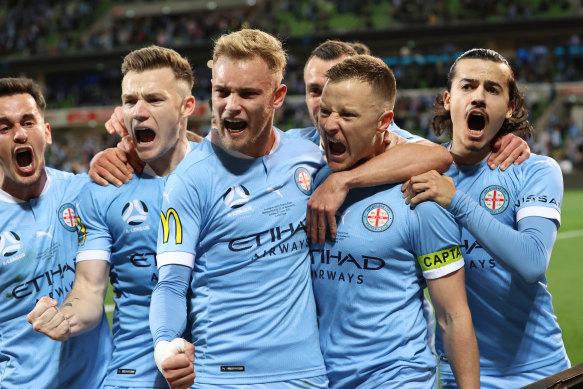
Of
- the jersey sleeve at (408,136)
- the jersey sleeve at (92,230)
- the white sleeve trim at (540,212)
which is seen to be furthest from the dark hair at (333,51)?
the jersey sleeve at (92,230)

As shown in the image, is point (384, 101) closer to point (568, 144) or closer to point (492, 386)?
point (492, 386)

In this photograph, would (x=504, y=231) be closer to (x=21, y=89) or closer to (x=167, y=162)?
(x=167, y=162)

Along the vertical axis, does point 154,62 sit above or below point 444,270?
above

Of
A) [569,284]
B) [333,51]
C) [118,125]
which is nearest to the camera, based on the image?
[118,125]

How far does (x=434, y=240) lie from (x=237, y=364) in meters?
1.14

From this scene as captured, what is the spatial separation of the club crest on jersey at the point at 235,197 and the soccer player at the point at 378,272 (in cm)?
48

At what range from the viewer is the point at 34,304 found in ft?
12.5

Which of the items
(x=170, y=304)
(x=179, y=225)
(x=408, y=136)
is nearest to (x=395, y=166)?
(x=408, y=136)

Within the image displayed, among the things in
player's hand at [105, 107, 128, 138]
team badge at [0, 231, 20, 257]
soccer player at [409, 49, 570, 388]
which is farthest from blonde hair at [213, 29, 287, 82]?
team badge at [0, 231, 20, 257]

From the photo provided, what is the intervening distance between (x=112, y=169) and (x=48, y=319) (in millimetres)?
980

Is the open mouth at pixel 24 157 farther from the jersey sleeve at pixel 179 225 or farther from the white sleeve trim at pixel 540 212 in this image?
the white sleeve trim at pixel 540 212

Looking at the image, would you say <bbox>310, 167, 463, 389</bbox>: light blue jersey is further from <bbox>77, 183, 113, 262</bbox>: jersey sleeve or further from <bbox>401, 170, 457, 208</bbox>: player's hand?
<bbox>77, 183, 113, 262</bbox>: jersey sleeve

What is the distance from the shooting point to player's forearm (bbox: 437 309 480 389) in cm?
311

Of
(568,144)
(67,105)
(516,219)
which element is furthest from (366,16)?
(516,219)
